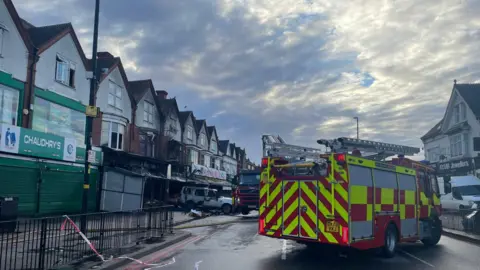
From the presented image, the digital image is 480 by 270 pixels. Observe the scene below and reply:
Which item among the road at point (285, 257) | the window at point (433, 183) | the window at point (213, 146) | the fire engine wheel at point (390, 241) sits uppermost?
the window at point (213, 146)

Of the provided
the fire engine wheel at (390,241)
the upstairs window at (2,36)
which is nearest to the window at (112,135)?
the upstairs window at (2,36)

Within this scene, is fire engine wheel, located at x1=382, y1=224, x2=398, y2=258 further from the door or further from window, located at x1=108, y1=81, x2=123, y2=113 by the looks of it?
window, located at x1=108, y1=81, x2=123, y2=113

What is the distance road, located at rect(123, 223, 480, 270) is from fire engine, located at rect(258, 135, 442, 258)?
52 centimetres

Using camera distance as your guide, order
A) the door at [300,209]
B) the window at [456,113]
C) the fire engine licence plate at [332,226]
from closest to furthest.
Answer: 1. the fire engine licence plate at [332,226]
2. the door at [300,209]
3. the window at [456,113]

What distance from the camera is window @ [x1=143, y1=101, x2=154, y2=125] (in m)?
35.9

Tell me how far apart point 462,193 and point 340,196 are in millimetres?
22203

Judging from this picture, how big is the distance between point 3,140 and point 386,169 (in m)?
16.0

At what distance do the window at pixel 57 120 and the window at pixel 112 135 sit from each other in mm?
3376

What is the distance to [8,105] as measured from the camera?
19.8 meters

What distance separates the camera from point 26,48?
21.2 m

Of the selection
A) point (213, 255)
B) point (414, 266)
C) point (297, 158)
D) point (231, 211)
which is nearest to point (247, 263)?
point (213, 255)

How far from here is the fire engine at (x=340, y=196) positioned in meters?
9.58

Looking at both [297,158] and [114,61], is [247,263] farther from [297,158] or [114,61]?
[114,61]

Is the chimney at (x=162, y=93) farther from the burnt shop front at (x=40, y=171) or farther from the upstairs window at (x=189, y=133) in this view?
the burnt shop front at (x=40, y=171)
